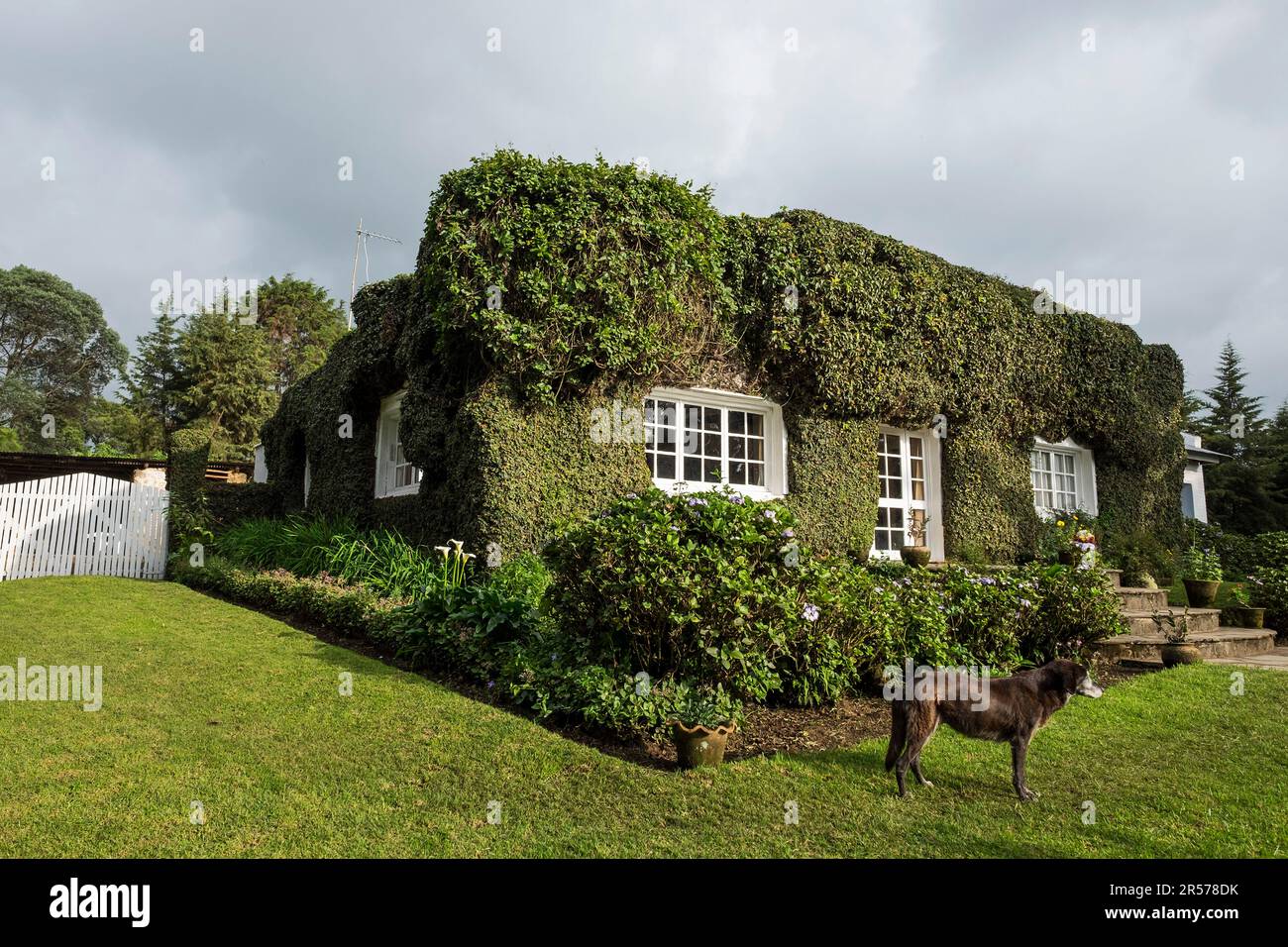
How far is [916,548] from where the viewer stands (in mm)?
10719

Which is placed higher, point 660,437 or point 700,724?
point 660,437

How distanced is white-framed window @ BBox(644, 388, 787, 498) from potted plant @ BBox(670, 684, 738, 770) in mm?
4974

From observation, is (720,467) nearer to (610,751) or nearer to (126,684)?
(610,751)

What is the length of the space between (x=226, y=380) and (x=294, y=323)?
7902mm

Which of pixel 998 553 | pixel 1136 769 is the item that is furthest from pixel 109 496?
pixel 998 553

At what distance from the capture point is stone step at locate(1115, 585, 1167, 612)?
372 inches

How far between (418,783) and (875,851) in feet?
7.25

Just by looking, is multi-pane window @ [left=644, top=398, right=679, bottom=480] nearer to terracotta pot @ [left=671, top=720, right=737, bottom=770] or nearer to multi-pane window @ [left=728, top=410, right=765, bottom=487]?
multi-pane window @ [left=728, top=410, right=765, bottom=487]

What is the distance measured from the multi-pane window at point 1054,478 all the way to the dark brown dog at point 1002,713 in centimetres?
1066

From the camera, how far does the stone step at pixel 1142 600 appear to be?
31.0ft

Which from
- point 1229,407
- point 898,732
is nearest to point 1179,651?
point 898,732

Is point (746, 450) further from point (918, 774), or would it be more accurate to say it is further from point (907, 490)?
point (918, 774)

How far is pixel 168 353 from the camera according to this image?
32062mm

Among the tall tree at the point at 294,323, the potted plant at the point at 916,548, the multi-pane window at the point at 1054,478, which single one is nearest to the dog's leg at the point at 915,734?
the potted plant at the point at 916,548
